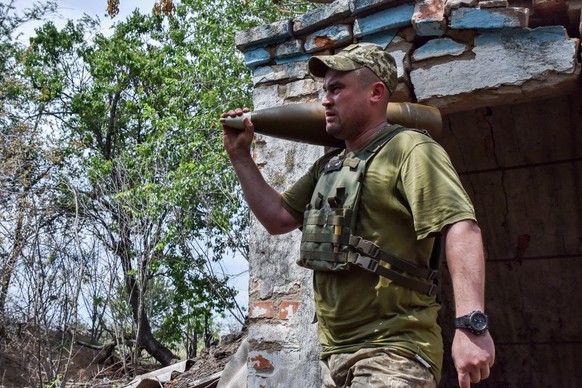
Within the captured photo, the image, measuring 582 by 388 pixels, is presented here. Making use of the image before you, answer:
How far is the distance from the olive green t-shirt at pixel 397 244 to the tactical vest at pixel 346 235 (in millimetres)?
27

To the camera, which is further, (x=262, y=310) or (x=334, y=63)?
(x=262, y=310)

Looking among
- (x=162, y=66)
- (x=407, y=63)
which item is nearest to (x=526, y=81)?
(x=407, y=63)

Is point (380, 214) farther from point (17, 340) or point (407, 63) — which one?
point (17, 340)

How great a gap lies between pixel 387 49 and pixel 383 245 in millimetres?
1792

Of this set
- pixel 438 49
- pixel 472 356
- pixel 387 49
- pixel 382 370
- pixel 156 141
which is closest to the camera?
pixel 472 356

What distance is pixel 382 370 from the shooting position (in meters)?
2.46

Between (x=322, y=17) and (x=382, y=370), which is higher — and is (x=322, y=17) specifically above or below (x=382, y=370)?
above

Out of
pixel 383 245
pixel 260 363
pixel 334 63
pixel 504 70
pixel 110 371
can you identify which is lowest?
pixel 110 371

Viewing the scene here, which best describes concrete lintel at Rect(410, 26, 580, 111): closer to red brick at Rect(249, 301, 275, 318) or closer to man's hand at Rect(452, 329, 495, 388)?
red brick at Rect(249, 301, 275, 318)

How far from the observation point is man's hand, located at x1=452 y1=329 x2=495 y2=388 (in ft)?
7.49

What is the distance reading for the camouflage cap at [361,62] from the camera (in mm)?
2812

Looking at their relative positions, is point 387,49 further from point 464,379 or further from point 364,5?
point 464,379

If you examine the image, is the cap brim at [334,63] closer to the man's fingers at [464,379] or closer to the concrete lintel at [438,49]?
the man's fingers at [464,379]

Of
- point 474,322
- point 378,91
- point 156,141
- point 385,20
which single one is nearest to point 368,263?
point 474,322
